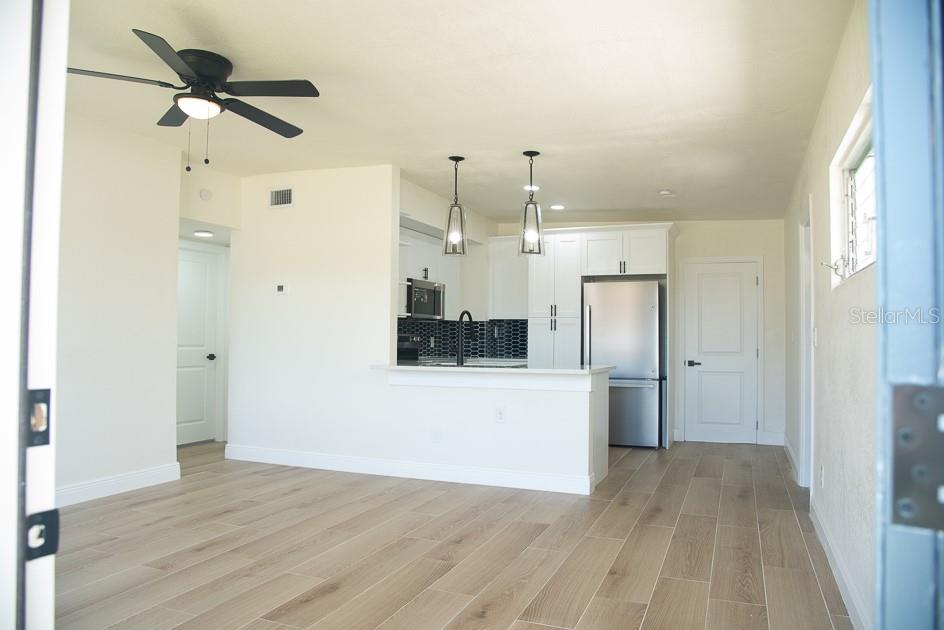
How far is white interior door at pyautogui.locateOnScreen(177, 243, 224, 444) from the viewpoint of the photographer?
6.50 m

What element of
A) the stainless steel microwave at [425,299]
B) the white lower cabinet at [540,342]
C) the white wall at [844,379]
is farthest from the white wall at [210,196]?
the white wall at [844,379]

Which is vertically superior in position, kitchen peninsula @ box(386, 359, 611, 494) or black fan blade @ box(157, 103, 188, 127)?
black fan blade @ box(157, 103, 188, 127)

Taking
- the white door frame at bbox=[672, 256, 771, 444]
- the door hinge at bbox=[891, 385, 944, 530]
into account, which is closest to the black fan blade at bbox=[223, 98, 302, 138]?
the door hinge at bbox=[891, 385, 944, 530]

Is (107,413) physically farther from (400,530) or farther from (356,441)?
(400,530)

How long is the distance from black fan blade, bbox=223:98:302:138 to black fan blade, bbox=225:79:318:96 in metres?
0.05

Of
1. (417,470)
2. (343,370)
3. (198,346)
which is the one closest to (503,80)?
(343,370)

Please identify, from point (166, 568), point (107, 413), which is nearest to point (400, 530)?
point (166, 568)

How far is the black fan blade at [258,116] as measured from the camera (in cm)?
316

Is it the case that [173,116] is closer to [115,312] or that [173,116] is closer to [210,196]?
[115,312]

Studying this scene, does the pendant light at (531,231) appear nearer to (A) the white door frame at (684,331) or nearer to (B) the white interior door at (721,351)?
(A) the white door frame at (684,331)

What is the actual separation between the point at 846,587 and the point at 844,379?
0.86m

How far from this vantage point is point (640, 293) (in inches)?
264

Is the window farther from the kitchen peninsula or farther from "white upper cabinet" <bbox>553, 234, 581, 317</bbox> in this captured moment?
"white upper cabinet" <bbox>553, 234, 581, 317</bbox>

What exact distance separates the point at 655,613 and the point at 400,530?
1.57 meters
